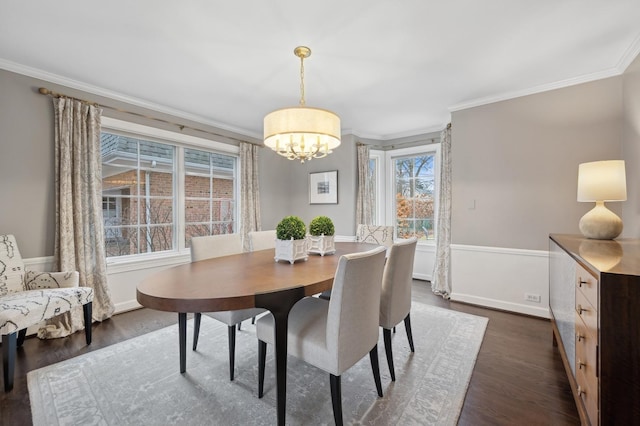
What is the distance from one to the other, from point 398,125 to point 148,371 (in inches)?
162

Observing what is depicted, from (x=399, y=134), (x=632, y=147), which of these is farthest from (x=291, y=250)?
(x=399, y=134)

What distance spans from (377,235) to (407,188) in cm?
165

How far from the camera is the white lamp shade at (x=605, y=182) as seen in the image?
188 cm

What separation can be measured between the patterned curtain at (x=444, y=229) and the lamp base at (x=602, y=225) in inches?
64.4

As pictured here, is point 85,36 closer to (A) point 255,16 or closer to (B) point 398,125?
(A) point 255,16

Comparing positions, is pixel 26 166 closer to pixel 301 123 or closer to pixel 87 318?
pixel 87 318

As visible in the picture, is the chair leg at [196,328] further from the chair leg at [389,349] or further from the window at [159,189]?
the window at [159,189]

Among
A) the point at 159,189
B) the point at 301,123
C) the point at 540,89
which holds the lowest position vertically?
the point at 159,189

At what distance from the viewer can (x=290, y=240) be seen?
1.95 m

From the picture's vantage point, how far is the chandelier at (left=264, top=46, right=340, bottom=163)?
78.7 inches

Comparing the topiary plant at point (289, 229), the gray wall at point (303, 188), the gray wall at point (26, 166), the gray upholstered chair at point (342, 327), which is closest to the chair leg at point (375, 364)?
the gray upholstered chair at point (342, 327)

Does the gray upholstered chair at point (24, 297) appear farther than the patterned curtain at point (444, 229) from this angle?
No

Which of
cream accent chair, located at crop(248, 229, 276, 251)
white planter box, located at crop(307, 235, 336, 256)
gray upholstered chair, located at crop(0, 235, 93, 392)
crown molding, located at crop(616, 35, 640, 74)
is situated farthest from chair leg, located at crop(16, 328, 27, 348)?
crown molding, located at crop(616, 35, 640, 74)

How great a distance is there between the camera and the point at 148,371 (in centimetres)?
193
